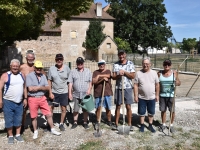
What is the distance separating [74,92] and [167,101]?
85.3 inches

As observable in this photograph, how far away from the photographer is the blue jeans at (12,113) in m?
4.52

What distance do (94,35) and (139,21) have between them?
9.79 m

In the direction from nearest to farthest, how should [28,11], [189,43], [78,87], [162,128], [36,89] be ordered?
[36,89] → [78,87] → [162,128] → [28,11] → [189,43]

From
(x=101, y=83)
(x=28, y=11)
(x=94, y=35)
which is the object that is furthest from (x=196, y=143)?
(x=94, y=35)

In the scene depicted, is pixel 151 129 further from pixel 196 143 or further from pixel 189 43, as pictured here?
pixel 189 43

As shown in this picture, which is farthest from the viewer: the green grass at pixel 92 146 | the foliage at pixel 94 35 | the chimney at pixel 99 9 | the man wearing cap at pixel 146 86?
the chimney at pixel 99 9

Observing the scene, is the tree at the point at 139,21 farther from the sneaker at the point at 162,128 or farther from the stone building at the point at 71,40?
the sneaker at the point at 162,128

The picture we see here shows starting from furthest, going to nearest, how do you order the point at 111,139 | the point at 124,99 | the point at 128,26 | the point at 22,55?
the point at 128,26 → the point at 22,55 → the point at 124,99 → the point at 111,139

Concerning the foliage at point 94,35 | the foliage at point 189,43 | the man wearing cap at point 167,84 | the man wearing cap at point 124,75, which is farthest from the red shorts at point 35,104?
the foliage at point 189,43

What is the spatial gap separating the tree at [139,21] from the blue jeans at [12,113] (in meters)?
36.8

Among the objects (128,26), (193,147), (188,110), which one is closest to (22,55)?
(128,26)

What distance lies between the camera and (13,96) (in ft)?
14.7

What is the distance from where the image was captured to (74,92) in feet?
17.2

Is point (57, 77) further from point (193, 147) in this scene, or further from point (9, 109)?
point (193, 147)
